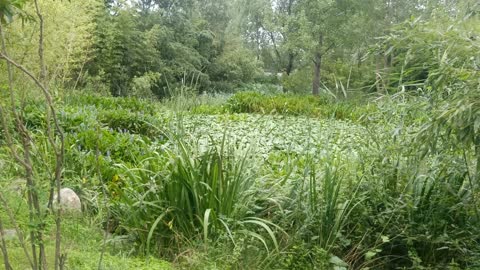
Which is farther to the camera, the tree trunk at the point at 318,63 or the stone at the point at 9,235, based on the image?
the tree trunk at the point at 318,63

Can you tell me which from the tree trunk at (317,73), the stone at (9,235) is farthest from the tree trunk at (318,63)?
the stone at (9,235)

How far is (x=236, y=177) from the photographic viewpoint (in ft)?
10.5

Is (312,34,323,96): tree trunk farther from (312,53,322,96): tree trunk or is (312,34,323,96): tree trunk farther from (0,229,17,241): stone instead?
(0,229,17,241): stone

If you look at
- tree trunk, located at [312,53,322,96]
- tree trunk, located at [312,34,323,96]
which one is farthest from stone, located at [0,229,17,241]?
tree trunk, located at [312,53,322,96]

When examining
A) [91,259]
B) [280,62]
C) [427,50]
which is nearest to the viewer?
[91,259]

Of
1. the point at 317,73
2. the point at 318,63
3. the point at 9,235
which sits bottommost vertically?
the point at 9,235

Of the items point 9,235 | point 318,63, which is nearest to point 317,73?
point 318,63

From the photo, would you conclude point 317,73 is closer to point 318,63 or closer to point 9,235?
point 318,63

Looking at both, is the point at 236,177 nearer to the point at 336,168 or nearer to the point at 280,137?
the point at 336,168

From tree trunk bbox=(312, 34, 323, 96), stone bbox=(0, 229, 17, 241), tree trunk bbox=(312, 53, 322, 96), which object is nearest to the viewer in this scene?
stone bbox=(0, 229, 17, 241)

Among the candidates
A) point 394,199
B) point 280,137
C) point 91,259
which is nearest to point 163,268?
point 91,259

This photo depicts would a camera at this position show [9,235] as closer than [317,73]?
Yes

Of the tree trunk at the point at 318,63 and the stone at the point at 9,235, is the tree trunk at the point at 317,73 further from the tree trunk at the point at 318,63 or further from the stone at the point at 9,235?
the stone at the point at 9,235

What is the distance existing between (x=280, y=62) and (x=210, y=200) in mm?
24136
